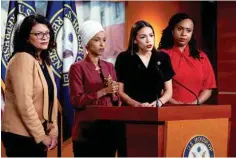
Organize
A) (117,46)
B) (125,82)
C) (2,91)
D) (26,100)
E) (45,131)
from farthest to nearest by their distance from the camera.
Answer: (117,46) < (2,91) < (125,82) < (45,131) < (26,100)

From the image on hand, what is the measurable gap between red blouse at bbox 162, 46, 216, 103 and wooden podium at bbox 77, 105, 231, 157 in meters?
0.80

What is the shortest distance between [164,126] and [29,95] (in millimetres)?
Result: 770

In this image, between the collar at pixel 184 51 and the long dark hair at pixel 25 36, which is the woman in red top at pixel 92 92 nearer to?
the long dark hair at pixel 25 36

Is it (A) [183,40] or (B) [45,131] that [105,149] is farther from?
(A) [183,40]

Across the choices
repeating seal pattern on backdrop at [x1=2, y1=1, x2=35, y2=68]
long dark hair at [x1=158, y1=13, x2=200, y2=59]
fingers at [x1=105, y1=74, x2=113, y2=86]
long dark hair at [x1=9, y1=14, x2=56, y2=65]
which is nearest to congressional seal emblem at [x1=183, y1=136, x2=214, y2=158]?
fingers at [x1=105, y1=74, x2=113, y2=86]

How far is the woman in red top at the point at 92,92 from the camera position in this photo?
2648 mm

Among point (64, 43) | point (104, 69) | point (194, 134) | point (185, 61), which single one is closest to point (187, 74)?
point (185, 61)

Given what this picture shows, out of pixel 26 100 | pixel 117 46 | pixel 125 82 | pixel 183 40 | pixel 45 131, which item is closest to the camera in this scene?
pixel 26 100

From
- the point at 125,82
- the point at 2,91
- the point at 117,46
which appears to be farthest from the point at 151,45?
the point at 117,46

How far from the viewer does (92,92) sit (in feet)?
9.27

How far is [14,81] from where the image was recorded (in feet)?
8.67

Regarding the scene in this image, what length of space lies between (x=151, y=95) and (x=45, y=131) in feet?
2.02

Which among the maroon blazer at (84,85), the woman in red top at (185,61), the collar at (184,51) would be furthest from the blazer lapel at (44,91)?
the collar at (184,51)

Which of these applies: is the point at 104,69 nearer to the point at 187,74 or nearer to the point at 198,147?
the point at 187,74
